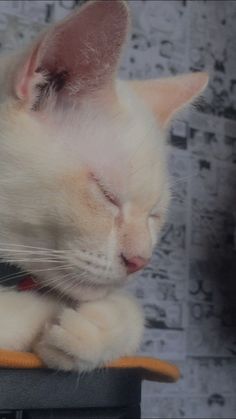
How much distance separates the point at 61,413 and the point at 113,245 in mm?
168

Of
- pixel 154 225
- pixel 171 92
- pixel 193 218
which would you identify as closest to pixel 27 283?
pixel 154 225

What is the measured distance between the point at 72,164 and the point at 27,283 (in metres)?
0.14

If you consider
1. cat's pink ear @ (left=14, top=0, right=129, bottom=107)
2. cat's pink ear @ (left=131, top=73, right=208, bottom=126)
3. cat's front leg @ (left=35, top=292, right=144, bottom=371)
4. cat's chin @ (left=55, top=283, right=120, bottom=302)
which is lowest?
cat's front leg @ (left=35, top=292, right=144, bottom=371)

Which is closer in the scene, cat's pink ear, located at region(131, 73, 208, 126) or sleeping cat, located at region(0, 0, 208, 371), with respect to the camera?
sleeping cat, located at region(0, 0, 208, 371)

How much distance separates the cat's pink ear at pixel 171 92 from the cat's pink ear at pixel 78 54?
0.60 feet

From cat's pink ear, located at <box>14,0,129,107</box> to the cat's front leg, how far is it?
221mm

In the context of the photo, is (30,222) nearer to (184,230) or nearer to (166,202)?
(166,202)

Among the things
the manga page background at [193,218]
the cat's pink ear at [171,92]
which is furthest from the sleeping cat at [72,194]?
the manga page background at [193,218]

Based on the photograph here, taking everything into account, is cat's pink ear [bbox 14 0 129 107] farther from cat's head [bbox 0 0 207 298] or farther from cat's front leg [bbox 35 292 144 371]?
cat's front leg [bbox 35 292 144 371]

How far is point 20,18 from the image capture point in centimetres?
107

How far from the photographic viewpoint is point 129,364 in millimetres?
570

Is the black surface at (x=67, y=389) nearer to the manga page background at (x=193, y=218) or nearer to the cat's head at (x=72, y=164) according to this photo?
the cat's head at (x=72, y=164)

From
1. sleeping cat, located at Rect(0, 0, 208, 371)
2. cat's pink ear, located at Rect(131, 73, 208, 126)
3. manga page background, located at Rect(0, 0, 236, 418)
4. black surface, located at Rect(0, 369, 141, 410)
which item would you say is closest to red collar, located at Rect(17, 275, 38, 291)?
sleeping cat, located at Rect(0, 0, 208, 371)

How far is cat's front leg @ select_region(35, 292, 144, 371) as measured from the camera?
532 mm
